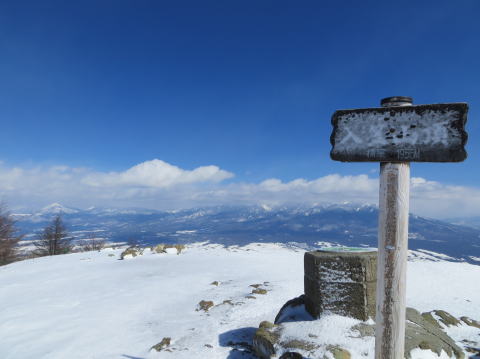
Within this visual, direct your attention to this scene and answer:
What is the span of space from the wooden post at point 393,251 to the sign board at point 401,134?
145 mm

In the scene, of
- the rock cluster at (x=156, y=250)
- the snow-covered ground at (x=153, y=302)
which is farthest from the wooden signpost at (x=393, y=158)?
the rock cluster at (x=156, y=250)

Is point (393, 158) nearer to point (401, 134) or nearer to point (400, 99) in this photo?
point (401, 134)

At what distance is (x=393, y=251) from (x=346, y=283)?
111 inches

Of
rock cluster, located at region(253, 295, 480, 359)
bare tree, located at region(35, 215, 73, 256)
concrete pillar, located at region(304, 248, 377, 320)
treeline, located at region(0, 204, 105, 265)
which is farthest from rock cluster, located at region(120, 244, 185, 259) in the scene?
bare tree, located at region(35, 215, 73, 256)

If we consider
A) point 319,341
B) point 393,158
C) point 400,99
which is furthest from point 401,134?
point 319,341

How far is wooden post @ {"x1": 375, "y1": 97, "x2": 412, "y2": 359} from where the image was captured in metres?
3.13

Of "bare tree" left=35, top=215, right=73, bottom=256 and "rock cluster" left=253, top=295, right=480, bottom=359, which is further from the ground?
"rock cluster" left=253, top=295, right=480, bottom=359

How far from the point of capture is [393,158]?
10.2 feet

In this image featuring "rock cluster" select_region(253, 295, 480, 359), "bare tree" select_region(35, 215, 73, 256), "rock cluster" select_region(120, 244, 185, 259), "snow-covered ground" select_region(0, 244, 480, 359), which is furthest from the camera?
"bare tree" select_region(35, 215, 73, 256)

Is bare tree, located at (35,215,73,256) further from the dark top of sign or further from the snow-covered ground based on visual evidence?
the dark top of sign

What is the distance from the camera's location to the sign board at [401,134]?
114 inches

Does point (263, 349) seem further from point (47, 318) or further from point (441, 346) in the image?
point (47, 318)

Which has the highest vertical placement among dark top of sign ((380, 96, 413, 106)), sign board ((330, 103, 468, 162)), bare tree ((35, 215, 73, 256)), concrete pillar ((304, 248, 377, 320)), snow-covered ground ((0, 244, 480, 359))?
dark top of sign ((380, 96, 413, 106))

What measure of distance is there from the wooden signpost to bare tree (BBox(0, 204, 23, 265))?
36133mm
